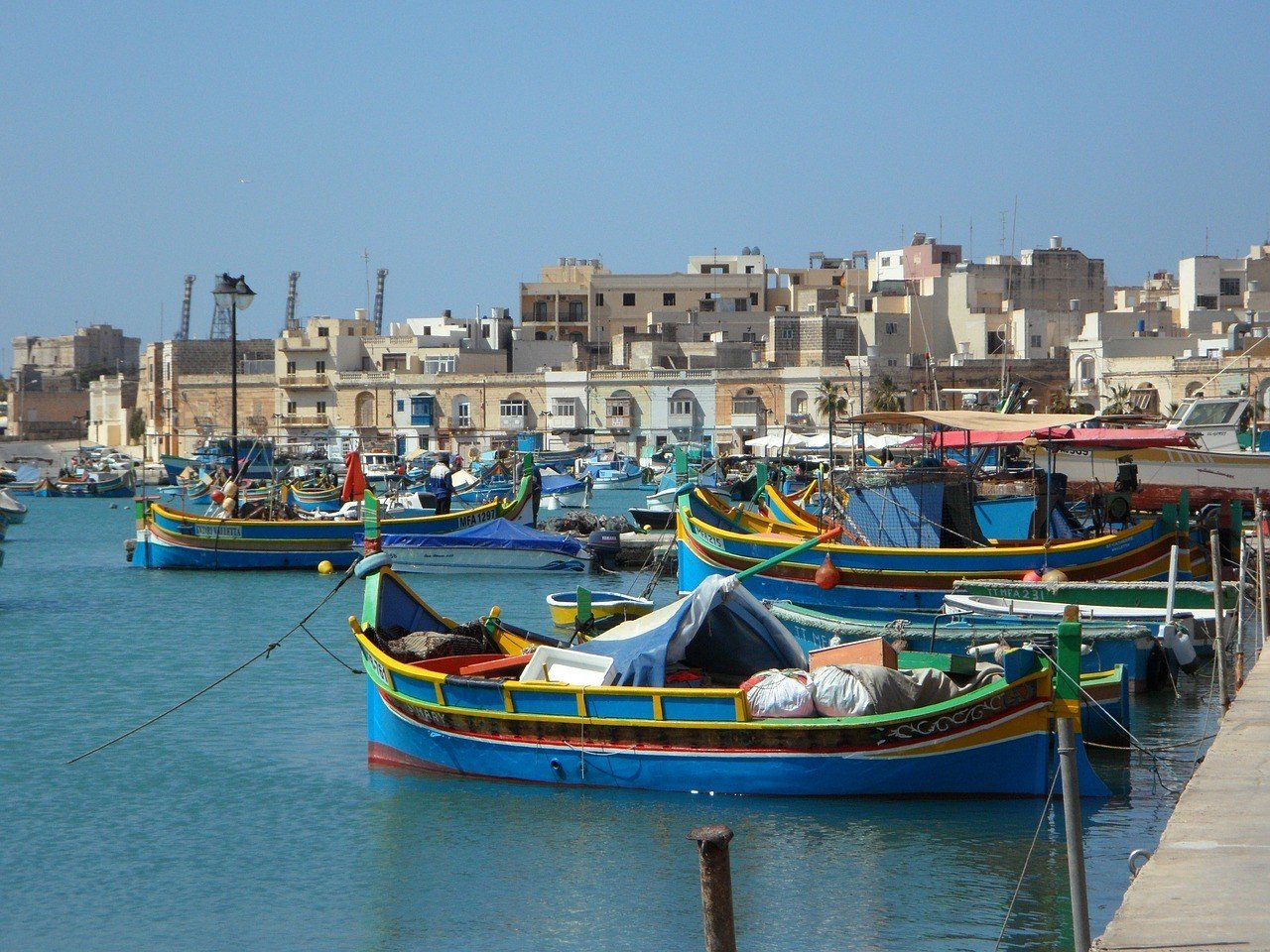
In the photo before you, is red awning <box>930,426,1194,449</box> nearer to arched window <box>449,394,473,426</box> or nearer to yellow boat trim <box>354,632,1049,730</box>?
yellow boat trim <box>354,632,1049,730</box>

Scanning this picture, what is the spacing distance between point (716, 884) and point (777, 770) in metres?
5.65

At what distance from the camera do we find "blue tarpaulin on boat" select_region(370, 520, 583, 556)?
34406mm

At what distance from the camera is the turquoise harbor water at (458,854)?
11.1 m

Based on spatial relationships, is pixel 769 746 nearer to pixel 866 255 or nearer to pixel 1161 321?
pixel 1161 321

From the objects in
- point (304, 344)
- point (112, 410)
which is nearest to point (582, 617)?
point (304, 344)

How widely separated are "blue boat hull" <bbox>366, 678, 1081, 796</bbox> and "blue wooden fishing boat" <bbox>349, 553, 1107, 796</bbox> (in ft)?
0.04

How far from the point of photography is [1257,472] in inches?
1150


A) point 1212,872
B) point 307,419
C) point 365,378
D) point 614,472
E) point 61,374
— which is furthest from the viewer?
point 61,374

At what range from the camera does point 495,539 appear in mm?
34438

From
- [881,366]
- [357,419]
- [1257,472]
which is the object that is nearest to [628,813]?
[1257,472]

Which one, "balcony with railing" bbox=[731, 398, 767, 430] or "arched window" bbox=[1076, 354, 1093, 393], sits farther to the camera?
"balcony with railing" bbox=[731, 398, 767, 430]

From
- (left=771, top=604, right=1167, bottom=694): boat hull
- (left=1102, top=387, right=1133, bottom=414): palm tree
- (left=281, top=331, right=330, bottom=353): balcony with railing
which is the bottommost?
(left=771, top=604, right=1167, bottom=694): boat hull

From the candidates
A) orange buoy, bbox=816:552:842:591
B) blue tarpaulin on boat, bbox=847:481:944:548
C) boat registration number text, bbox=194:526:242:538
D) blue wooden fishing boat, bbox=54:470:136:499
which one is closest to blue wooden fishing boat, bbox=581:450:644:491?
blue wooden fishing boat, bbox=54:470:136:499

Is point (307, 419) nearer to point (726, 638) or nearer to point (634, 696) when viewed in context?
point (726, 638)
